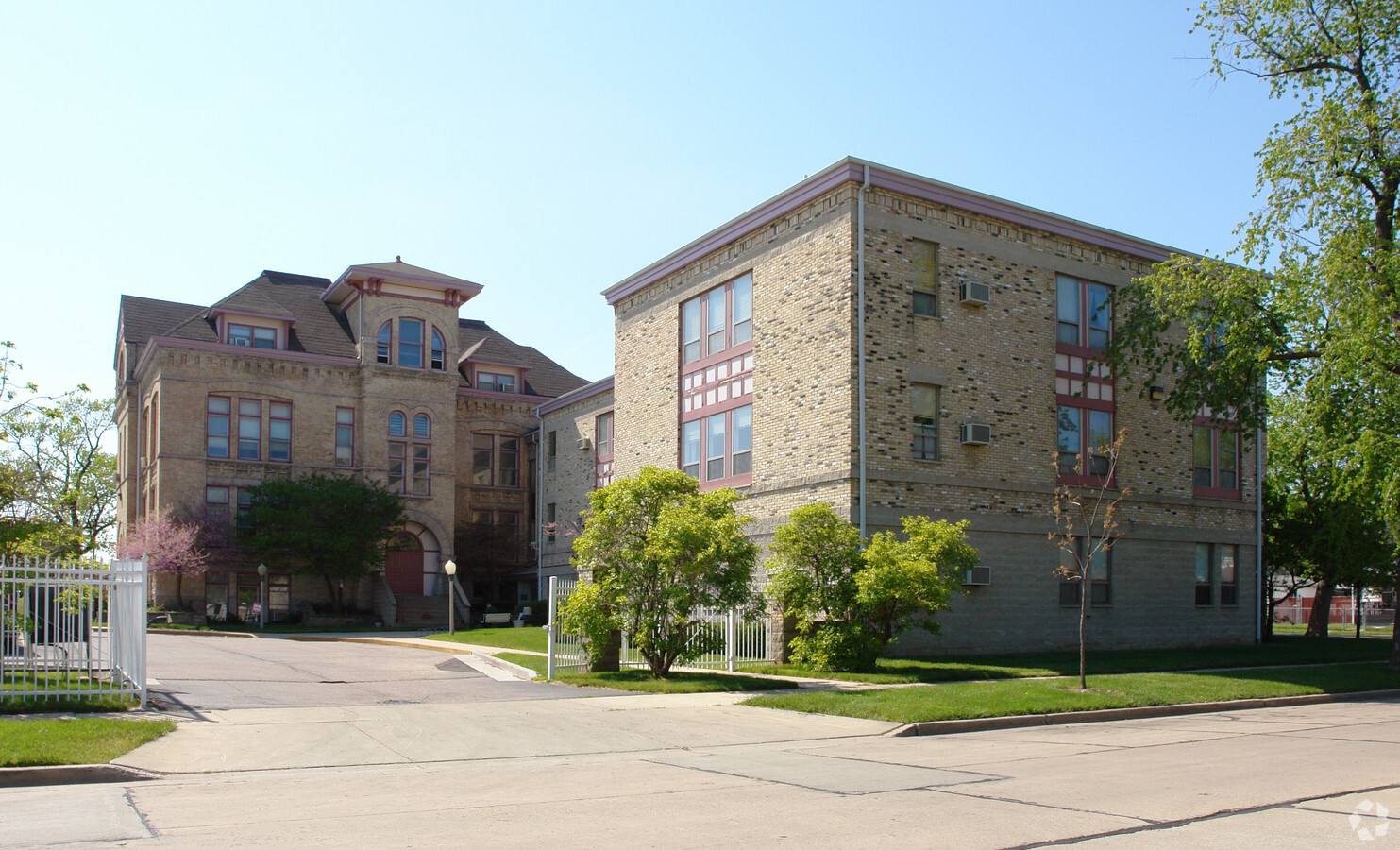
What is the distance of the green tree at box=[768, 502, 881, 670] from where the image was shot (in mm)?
20656

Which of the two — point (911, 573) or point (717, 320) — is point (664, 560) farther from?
point (717, 320)

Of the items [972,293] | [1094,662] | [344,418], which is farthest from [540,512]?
[1094,662]

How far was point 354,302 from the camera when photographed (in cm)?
4856

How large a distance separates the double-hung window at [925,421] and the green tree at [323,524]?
2608cm

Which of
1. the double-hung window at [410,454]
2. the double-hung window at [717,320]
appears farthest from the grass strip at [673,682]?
the double-hung window at [410,454]

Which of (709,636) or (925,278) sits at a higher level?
(925,278)

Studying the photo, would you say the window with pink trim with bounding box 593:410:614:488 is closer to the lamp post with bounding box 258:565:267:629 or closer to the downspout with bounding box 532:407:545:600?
the downspout with bounding box 532:407:545:600

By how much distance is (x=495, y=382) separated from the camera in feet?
173

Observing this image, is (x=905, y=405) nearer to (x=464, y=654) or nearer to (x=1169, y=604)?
(x=1169, y=604)

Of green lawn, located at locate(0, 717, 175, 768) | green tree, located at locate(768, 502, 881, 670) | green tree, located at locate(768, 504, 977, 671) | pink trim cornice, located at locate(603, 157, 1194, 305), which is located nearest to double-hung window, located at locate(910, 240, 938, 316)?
pink trim cornice, located at locate(603, 157, 1194, 305)

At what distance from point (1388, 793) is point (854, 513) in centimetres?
1375

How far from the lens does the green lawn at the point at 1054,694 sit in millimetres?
14898

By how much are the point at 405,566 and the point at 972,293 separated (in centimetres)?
3118

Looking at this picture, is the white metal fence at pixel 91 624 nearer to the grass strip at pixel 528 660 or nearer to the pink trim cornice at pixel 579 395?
the grass strip at pixel 528 660
